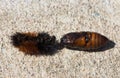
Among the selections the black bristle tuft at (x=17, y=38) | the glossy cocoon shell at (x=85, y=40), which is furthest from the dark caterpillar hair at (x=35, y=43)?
the glossy cocoon shell at (x=85, y=40)

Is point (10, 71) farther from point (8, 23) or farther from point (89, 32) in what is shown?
point (89, 32)

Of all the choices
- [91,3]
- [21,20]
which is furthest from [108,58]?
[21,20]

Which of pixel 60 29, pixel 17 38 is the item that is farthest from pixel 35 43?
pixel 60 29

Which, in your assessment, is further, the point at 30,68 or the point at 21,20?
the point at 21,20

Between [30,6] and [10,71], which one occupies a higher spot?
[30,6]

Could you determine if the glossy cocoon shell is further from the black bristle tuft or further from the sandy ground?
the black bristle tuft

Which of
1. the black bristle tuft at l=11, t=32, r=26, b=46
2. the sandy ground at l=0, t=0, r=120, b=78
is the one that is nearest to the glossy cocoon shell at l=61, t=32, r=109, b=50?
the sandy ground at l=0, t=0, r=120, b=78
